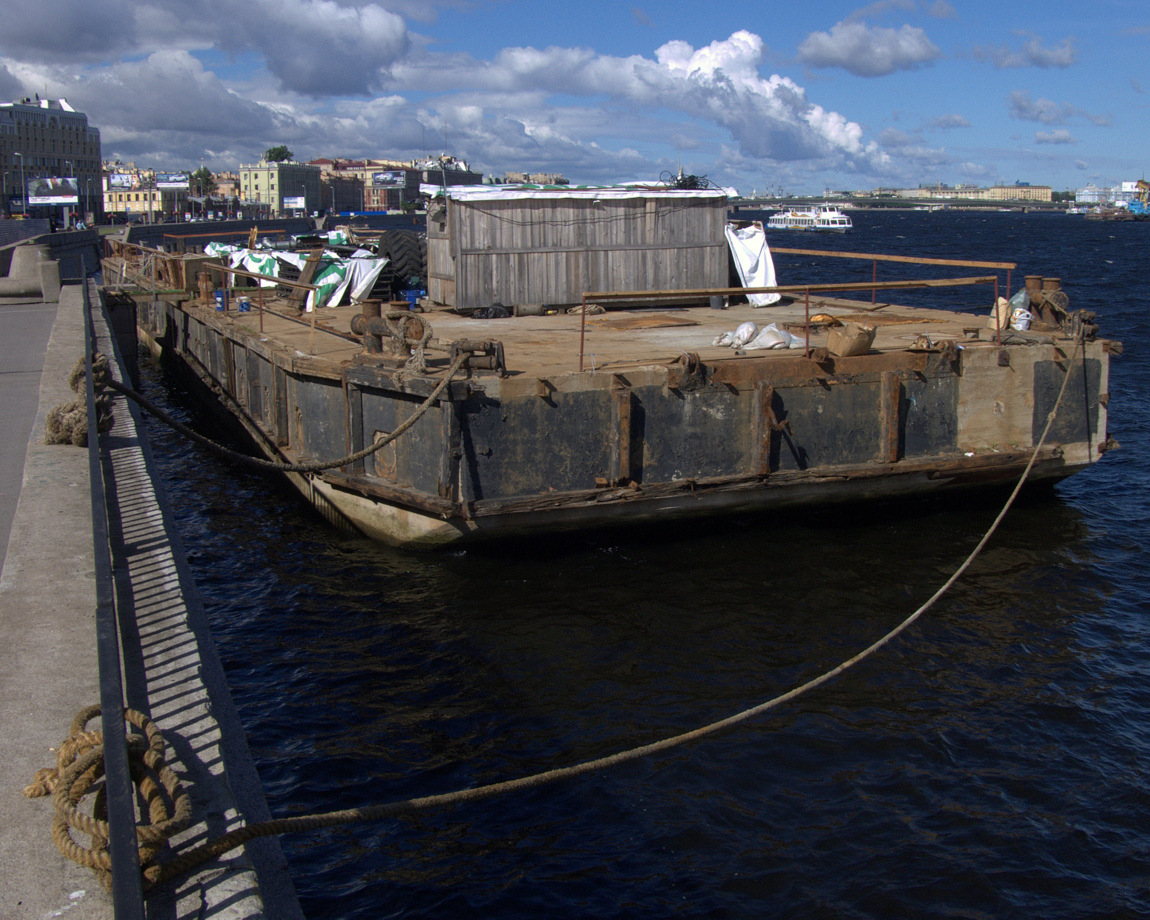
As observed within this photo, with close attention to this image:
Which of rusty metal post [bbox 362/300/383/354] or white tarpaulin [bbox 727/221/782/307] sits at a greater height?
white tarpaulin [bbox 727/221/782/307]

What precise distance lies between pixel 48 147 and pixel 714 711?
15903cm

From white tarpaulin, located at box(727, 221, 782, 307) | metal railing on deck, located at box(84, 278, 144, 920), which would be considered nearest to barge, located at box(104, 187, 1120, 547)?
white tarpaulin, located at box(727, 221, 782, 307)

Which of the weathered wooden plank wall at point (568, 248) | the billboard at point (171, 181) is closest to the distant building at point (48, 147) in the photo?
the billboard at point (171, 181)

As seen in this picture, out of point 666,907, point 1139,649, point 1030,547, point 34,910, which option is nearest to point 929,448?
point 1030,547

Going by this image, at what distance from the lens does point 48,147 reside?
138250 mm

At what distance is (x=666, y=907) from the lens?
5.58 meters

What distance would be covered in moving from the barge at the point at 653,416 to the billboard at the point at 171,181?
166945mm

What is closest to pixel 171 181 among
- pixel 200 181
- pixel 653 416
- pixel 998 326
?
pixel 200 181

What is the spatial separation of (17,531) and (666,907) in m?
4.87

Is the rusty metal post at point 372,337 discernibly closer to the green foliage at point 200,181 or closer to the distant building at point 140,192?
the distant building at point 140,192

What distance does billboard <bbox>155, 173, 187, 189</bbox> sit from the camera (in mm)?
161375

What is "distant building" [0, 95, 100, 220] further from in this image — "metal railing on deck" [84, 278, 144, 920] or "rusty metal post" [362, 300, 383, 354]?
"metal railing on deck" [84, 278, 144, 920]

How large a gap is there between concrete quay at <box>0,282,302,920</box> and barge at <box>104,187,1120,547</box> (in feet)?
8.74

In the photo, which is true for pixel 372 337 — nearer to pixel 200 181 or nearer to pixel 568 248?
pixel 568 248
